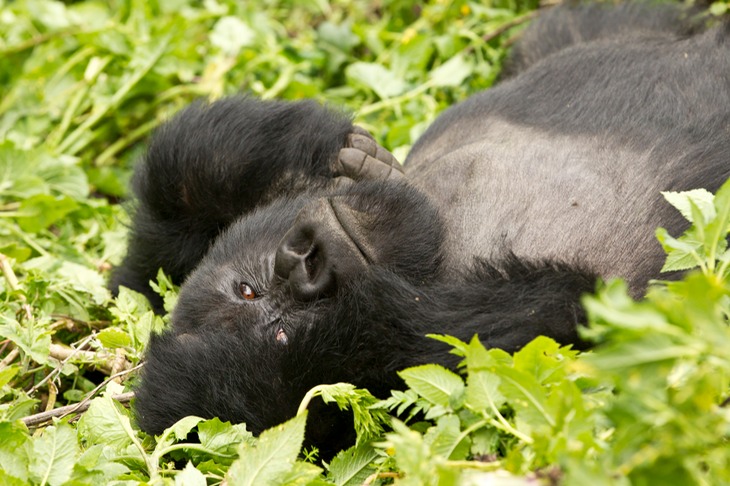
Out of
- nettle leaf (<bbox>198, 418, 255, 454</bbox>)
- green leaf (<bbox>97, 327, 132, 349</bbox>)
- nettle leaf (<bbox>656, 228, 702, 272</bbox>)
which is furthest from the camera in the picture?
green leaf (<bbox>97, 327, 132, 349</bbox>)

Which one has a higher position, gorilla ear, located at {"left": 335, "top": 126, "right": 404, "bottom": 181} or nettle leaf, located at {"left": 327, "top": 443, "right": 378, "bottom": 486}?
gorilla ear, located at {"left": 335, "top": 126, "right": 404, "bottom": 181}

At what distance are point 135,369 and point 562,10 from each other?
94.1 inches

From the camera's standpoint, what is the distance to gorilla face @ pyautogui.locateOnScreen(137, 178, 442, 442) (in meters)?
2.11

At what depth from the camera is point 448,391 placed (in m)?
1.76

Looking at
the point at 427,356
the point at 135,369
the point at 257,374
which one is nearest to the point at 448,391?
the point at 427,356

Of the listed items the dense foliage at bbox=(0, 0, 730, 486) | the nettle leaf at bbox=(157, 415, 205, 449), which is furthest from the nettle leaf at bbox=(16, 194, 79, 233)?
the nettle leaf at bbox=(157, 415, 205, 449)

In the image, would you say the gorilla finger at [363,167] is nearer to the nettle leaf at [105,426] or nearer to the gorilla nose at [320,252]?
the gorilla nose at [320,252]

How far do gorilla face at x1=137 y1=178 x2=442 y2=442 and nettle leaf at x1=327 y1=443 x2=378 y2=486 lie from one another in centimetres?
13

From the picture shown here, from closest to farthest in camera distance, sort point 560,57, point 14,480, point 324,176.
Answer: point 14,480
point 324,176
point 560,57

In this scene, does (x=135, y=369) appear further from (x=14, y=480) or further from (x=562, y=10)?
(x=562, y=10)

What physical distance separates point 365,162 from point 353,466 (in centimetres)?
106

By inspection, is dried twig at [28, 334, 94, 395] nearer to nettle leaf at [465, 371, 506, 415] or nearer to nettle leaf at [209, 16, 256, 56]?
nettle leaf at [465, 371, 506, 415]

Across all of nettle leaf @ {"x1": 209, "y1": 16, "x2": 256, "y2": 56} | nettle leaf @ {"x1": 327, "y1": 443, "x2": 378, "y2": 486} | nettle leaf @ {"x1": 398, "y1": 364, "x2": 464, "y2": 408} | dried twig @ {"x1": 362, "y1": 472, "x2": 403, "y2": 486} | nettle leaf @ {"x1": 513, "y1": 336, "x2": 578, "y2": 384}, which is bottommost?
nettle leaf @ {"x1": 327, "y1": 443, "x2": 378, "y2": 486}

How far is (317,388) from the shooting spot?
1.96 meters
